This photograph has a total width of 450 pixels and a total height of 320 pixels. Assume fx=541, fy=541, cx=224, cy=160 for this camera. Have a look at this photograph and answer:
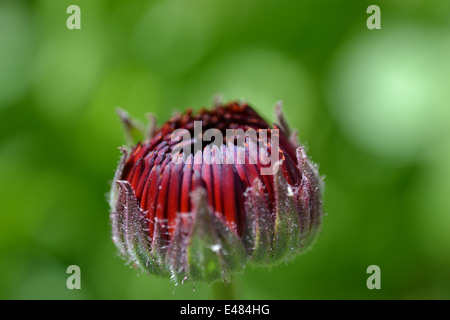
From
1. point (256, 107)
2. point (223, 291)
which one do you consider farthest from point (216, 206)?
point (256, 107)

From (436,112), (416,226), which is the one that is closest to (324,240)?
(416,226)

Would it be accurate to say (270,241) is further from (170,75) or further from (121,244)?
(170,75)

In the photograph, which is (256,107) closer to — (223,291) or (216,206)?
(223,291)

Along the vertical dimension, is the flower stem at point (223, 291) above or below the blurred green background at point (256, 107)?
below

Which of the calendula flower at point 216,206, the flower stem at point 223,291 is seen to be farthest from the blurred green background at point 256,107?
the calendula flower at point 216,206

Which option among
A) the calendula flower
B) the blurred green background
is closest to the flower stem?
the calendula flower

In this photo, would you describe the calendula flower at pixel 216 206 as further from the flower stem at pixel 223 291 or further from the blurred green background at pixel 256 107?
the blurred green background at pixel 256 107
